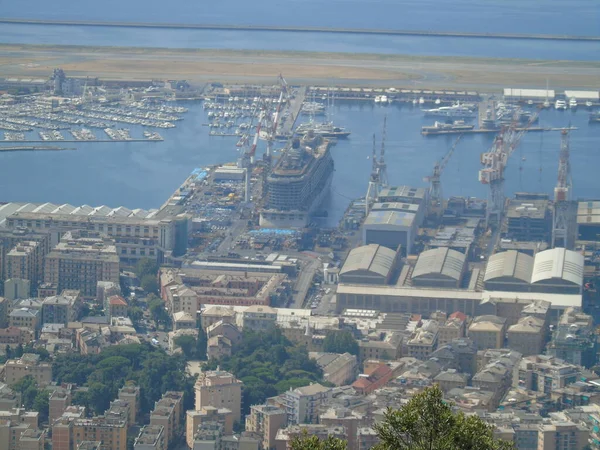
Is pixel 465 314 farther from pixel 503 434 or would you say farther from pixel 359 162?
pixel 359 162

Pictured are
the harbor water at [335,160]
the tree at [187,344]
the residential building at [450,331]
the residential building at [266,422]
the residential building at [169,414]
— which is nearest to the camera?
the residential building at [266,422]

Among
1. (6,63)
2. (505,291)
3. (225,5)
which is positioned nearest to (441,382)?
(505,291)

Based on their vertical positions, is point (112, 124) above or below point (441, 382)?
above

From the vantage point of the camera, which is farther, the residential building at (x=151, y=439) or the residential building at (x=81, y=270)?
the residential building at (x=81, y=270)

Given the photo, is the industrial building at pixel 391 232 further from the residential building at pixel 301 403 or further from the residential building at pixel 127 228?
the residential building at pixel 301 403

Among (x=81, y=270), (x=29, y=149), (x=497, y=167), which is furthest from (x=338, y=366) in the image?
(x=29, y=149)

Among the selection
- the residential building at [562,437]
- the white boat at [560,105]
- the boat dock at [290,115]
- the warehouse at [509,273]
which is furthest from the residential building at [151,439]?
the white boat at [560,105]
